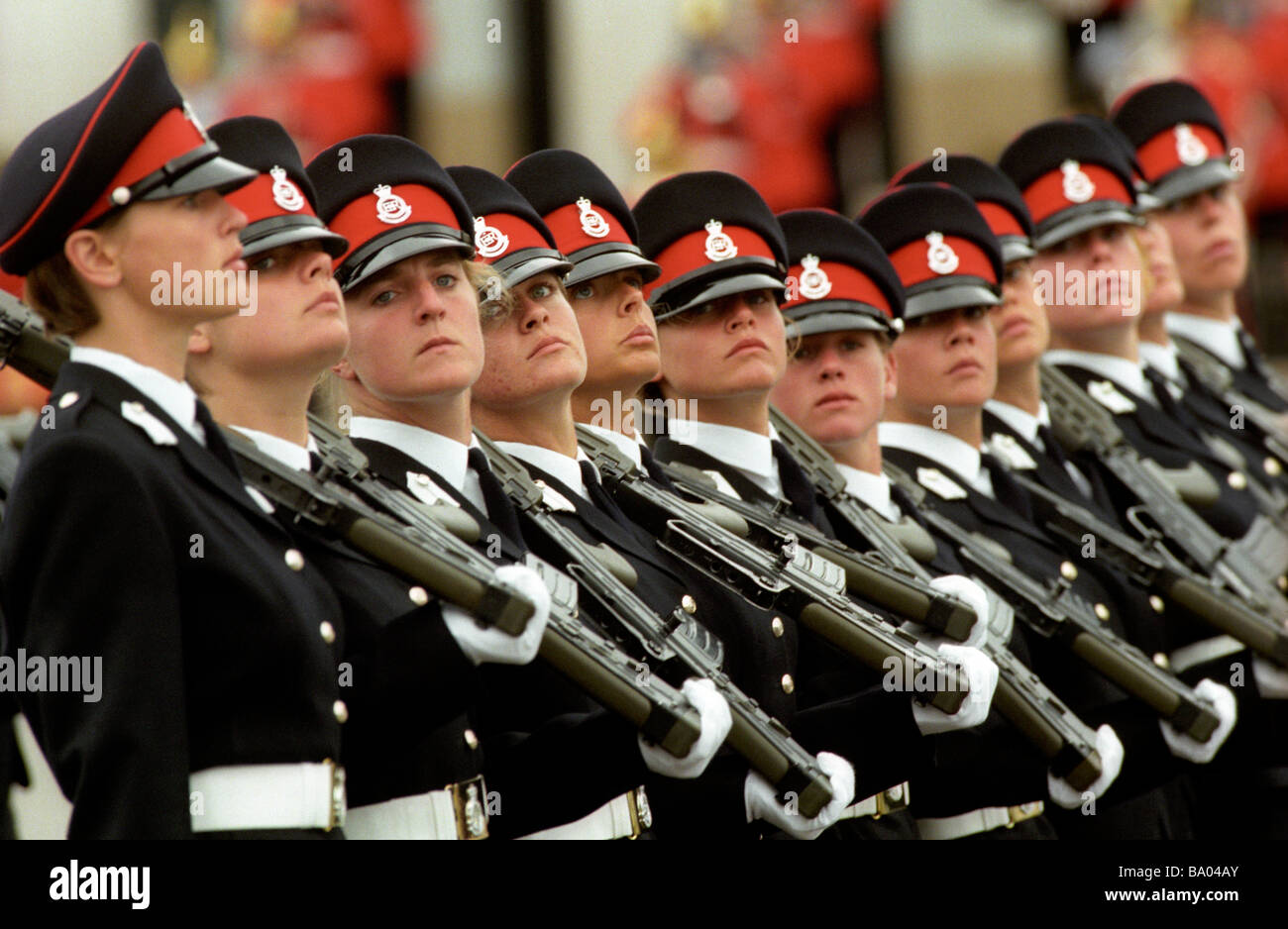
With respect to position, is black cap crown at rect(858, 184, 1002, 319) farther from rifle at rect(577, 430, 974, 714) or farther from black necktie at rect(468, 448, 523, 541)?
black necktie at rect(468, 448, 523, 541)

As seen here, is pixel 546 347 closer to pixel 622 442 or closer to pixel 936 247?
pixel 622 442

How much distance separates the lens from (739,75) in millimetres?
15555

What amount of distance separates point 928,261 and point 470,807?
3021 millimetres

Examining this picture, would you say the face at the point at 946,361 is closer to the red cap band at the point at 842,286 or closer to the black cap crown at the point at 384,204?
the red cap band at the point at 842,286

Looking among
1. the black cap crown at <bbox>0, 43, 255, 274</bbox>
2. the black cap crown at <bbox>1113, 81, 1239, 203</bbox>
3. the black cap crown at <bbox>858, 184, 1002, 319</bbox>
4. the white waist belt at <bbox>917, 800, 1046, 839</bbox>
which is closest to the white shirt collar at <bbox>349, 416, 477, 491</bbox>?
the black cap crown at <bbox>0, 43, 255, 274</bbox>

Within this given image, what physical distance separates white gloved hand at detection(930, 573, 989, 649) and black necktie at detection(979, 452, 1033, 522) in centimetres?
153

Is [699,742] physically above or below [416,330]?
below

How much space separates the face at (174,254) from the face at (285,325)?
0.92 ft

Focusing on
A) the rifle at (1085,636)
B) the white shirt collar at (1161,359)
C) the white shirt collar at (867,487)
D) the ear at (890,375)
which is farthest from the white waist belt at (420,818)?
the white shirt collar at (1161,359)

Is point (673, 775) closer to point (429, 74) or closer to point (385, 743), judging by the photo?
point (385, 743)

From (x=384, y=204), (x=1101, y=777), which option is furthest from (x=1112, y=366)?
(x=384, y=204)

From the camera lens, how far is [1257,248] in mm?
15844
